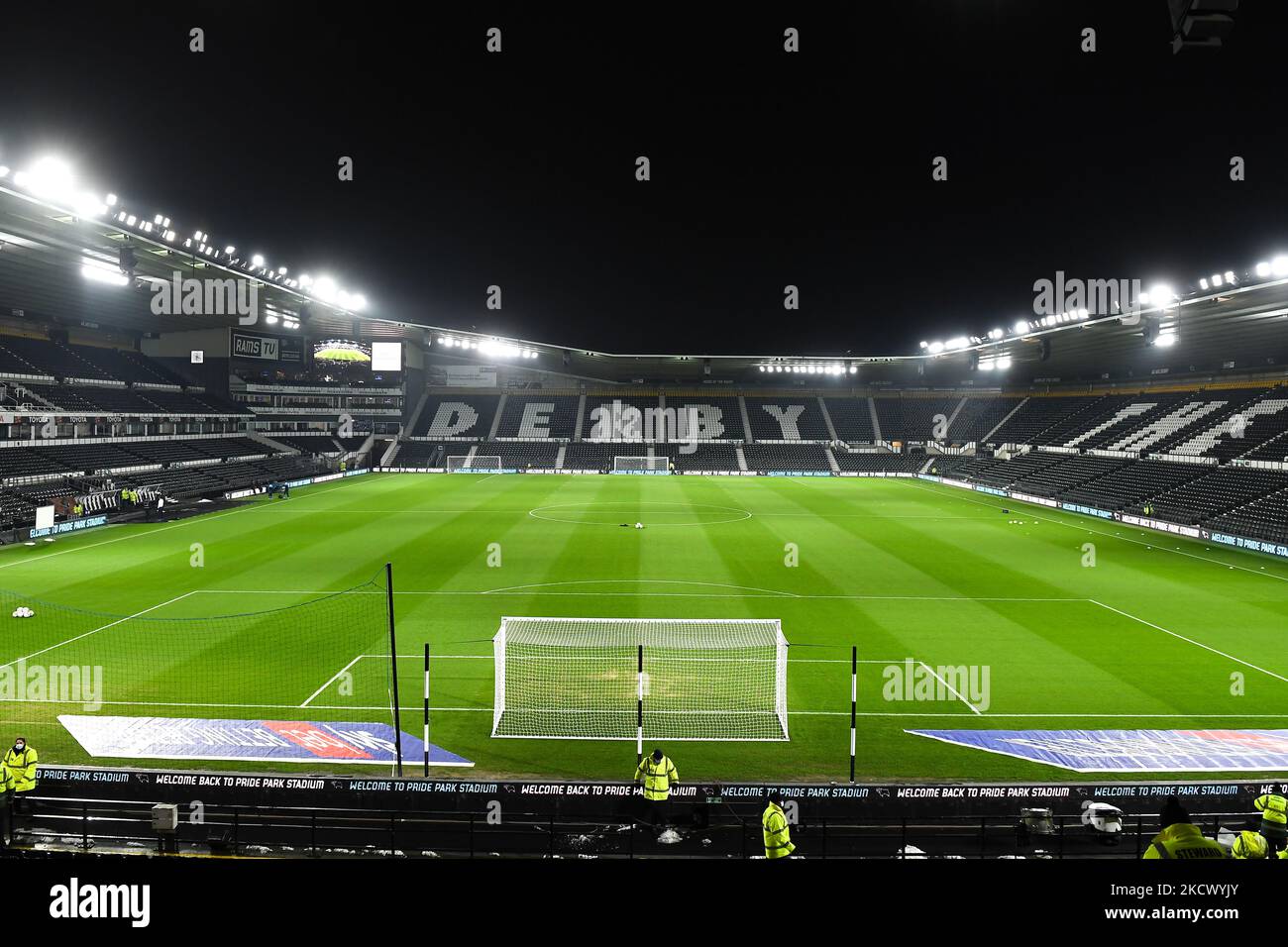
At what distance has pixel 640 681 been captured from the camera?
1105 centimetres

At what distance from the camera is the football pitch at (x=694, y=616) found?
40.8 ft

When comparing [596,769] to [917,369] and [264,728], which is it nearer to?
[264,728]

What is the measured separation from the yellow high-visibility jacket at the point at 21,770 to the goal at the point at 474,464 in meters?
57.9

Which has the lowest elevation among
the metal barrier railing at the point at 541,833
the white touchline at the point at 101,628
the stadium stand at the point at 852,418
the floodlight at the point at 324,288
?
the metal barrier railing at the point at 541,833

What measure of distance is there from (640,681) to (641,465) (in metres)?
Answer: 58.2

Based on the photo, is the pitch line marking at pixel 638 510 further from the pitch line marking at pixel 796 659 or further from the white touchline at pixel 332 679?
the white touchline at pixel 332 679

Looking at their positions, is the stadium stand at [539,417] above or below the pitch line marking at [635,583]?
above

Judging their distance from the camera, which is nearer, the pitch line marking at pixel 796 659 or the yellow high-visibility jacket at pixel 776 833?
the yellow high-visibility jacket at pixel 776 833

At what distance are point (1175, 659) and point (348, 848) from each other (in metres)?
16.3

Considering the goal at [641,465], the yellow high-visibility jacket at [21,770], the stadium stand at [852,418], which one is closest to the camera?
the yellow high-visibility jacket at [21,770]

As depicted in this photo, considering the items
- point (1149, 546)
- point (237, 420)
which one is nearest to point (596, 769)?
point (1149, 546)

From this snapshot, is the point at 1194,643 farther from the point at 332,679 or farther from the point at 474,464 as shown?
the point at 474,464

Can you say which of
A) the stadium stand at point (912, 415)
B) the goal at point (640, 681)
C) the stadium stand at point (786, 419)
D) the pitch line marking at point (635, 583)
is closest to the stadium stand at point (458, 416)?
the stadium stand at point (786, 419)

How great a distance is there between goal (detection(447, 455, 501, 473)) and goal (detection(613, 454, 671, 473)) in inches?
418
